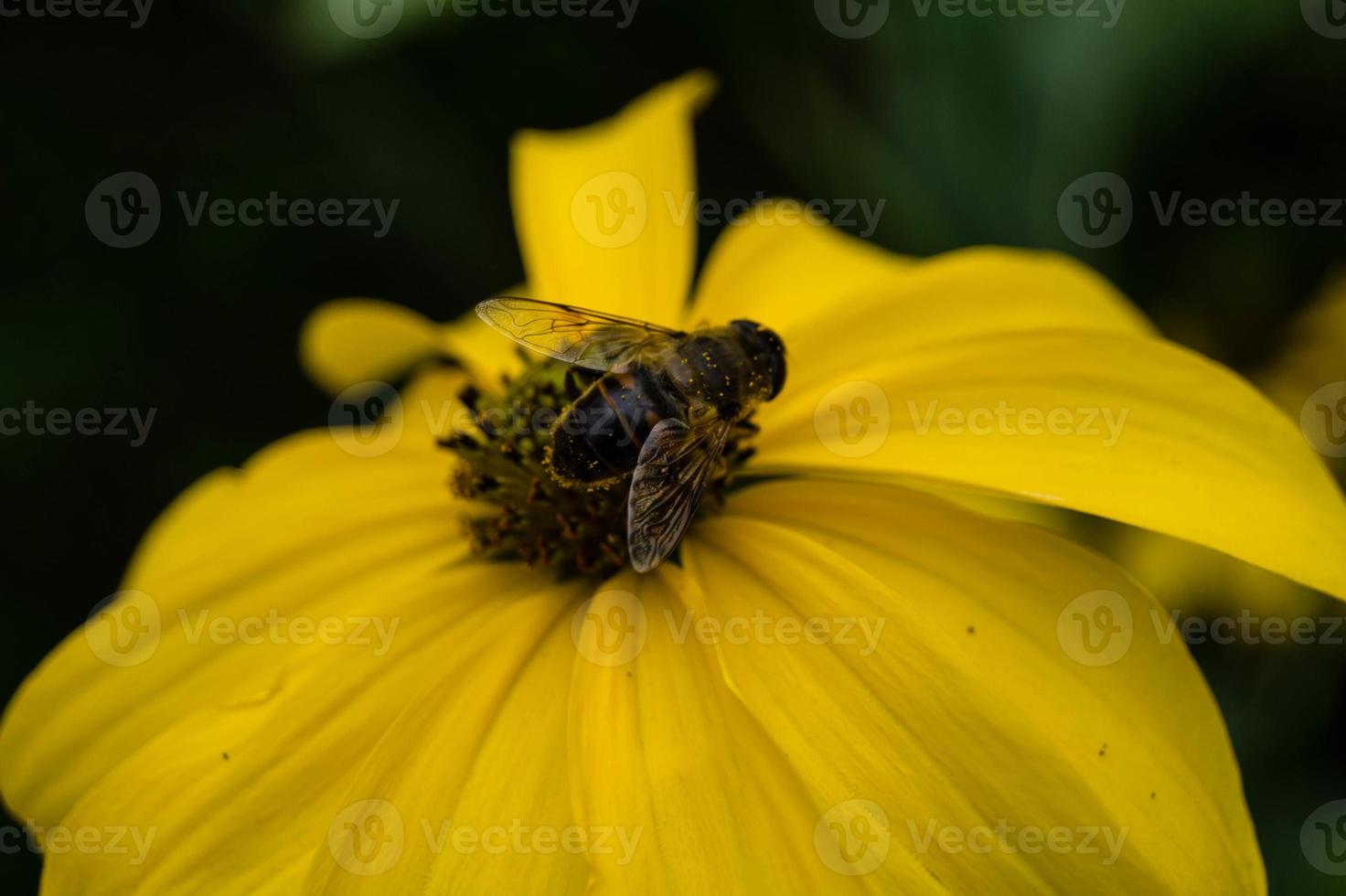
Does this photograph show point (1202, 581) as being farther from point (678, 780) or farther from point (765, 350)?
point (678, 780)

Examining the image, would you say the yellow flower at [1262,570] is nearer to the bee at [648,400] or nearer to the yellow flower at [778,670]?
the yellow flower at [778,670]

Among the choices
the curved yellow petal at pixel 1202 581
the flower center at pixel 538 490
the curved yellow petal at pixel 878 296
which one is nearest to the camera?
the flower center at pixel 538 490

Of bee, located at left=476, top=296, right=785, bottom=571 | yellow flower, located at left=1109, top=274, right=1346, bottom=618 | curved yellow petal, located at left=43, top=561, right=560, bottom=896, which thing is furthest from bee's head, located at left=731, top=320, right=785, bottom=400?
yellow flower, located at left=1109, top=274, right=1346, bottom=618

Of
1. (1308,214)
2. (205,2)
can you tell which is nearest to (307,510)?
(205,2)

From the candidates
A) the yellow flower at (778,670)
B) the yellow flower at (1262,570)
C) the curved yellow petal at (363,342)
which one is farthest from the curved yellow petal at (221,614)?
the yellow flower at (1262,570)

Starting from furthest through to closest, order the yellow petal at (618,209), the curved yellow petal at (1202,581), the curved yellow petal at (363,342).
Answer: the curved yellow petal at (1202,581), the curved yellow petal at (363,342), the yellow petal at (618,209)

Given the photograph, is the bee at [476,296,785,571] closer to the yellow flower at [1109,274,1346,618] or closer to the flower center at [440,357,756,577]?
the flower center at [440,357,756,577]
